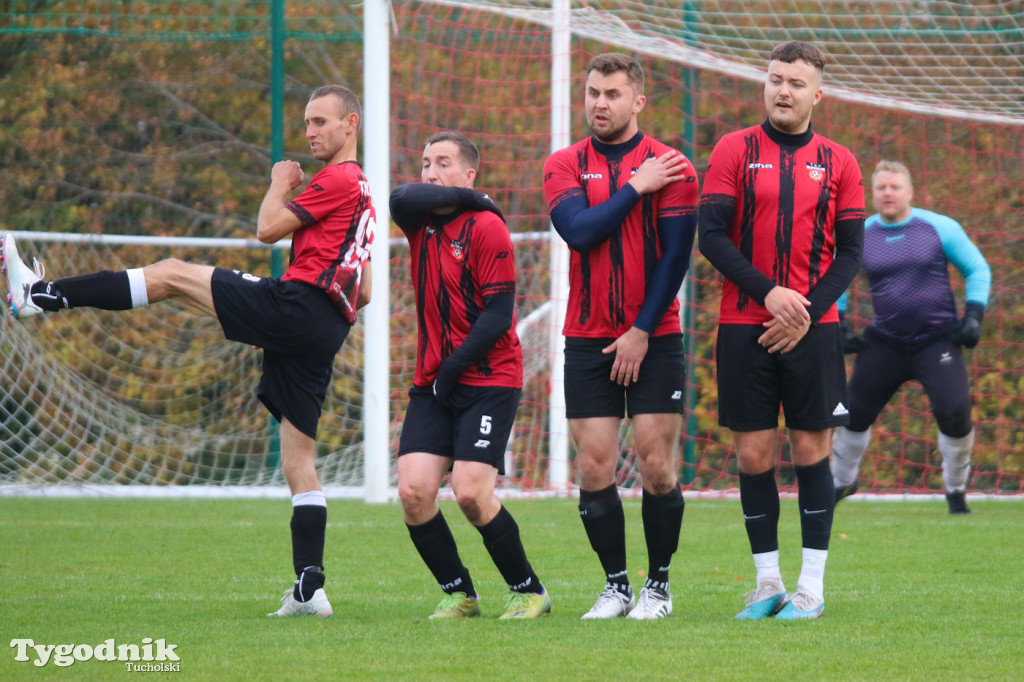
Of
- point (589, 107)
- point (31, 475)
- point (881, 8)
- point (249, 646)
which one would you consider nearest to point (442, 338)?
point (589, 107)

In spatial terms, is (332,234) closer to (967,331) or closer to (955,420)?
(967,331)

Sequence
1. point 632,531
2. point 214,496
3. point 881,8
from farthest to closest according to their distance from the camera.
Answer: point 881,8 → point 214,496 → point 632,531

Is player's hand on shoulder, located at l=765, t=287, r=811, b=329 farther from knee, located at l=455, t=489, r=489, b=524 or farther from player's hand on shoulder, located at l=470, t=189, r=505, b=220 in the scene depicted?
knee, located at l=455, t=489, r=489, b=524

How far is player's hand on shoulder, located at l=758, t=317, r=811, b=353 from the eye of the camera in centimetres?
487

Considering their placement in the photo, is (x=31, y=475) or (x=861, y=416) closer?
(x=861, y=416)

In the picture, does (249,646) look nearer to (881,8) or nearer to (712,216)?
(712,216)

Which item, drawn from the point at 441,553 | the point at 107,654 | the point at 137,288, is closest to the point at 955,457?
the point at 441,553

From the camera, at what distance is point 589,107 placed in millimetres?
5090

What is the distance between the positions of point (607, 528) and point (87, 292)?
6.90ft

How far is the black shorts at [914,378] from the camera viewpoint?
836 centimetres

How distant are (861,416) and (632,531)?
1.67m

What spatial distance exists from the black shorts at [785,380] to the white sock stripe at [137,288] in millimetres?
2133

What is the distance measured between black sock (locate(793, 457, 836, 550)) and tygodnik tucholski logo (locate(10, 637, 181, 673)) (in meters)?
2.34

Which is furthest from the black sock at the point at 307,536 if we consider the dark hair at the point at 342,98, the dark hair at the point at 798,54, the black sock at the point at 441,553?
the dark hair at the point at 798,54
